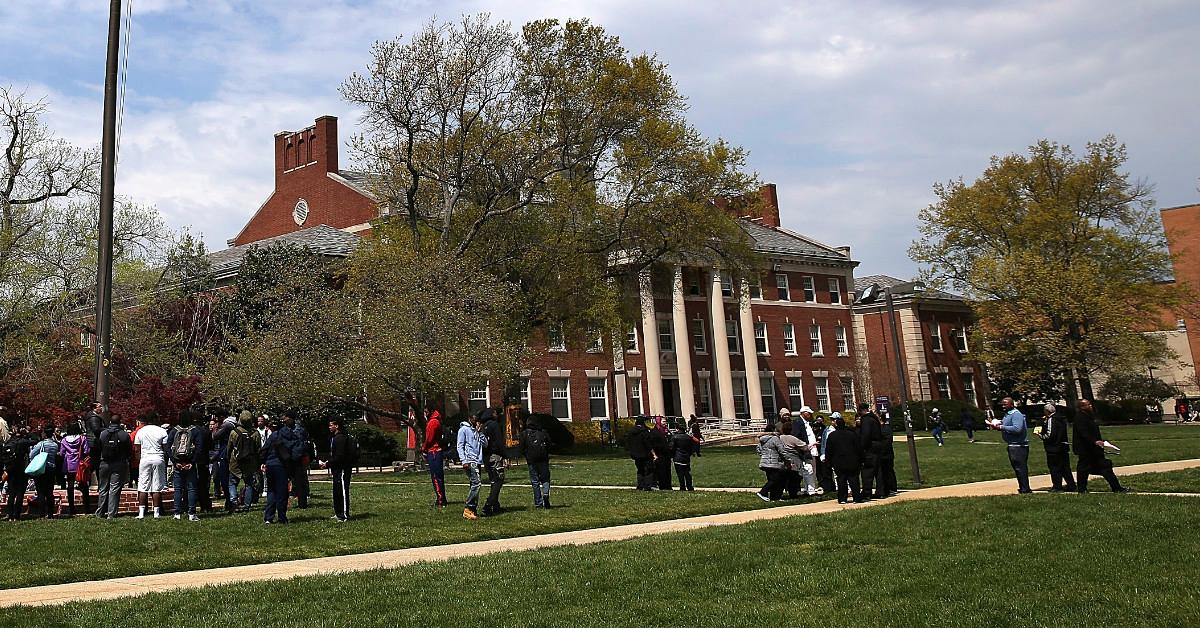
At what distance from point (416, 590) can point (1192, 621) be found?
6.21m

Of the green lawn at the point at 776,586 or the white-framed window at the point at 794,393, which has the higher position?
the white-framed window at the point at 794,393

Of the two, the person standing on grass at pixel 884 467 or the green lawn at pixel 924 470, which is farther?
the green lawn at pixel 924 470

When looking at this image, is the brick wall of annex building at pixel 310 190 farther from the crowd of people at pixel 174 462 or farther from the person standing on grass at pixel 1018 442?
the person standing on grass at pixel 1018 442

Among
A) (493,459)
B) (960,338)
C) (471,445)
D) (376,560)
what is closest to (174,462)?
(471,445)

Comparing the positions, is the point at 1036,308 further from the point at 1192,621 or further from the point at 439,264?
the point at 1192,621

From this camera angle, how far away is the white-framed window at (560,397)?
183ft

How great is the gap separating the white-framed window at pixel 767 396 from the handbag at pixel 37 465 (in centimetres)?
5184

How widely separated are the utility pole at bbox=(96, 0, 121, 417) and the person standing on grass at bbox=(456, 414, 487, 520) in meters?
6.07

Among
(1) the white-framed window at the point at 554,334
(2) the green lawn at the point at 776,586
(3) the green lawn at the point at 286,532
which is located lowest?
(2) the green lawn at the point at 776,586

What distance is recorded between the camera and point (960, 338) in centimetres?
7544

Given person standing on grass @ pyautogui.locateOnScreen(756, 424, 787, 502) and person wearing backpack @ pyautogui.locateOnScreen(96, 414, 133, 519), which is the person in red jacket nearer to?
person wearing backpack @ pyautogui.locateOnScreen(96, 414, 133, 519)

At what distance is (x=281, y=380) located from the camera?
31391 mm

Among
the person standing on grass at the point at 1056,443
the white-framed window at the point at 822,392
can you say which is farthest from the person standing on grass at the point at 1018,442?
the white-framed window at the point at 822,392

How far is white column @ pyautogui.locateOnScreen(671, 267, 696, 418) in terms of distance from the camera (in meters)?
60.6
